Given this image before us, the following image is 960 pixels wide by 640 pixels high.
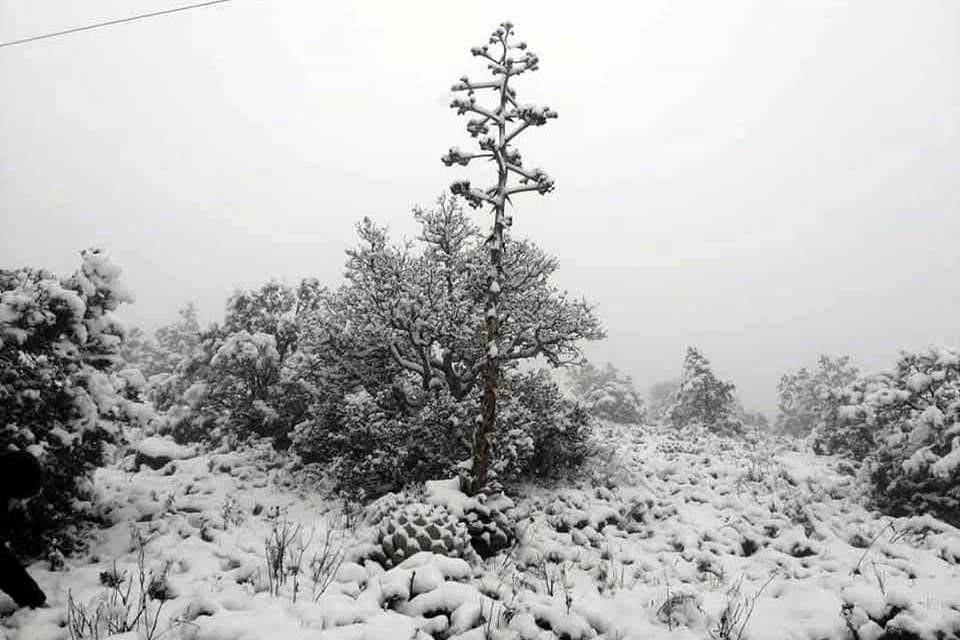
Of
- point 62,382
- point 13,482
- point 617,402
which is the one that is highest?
point 62,382

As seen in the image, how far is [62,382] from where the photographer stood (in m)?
7.20

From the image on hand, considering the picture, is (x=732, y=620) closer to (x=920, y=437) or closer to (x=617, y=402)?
→ (x=920, y=437)

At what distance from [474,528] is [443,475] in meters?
4.23

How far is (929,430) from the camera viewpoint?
9977 mm

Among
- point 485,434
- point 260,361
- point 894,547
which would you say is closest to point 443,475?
point 485,434

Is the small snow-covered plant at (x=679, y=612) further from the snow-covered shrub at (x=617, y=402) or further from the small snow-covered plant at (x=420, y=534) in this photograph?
the snow-covered shrub at (x=617, y=402)

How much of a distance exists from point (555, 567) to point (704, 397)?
801 inches

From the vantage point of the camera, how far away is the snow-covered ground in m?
4.21

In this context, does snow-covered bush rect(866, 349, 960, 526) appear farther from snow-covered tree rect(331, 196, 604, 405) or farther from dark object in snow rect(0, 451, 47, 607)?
dark object in snow rect(0, 451, 47, 607)

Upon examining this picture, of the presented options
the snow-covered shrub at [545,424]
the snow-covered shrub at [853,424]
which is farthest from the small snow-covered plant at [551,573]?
the snow-covered shrub at [853,424]

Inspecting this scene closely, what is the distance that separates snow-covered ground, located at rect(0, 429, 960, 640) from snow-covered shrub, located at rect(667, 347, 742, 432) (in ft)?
35.9

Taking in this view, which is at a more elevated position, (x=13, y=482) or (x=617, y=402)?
(x=13, y=482)

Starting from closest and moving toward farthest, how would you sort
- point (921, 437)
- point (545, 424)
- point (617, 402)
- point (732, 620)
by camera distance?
point (732, 620) → point (921, 437) → point (545, 424) → point (617, 402)

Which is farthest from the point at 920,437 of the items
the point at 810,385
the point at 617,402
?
the point at 810,385
